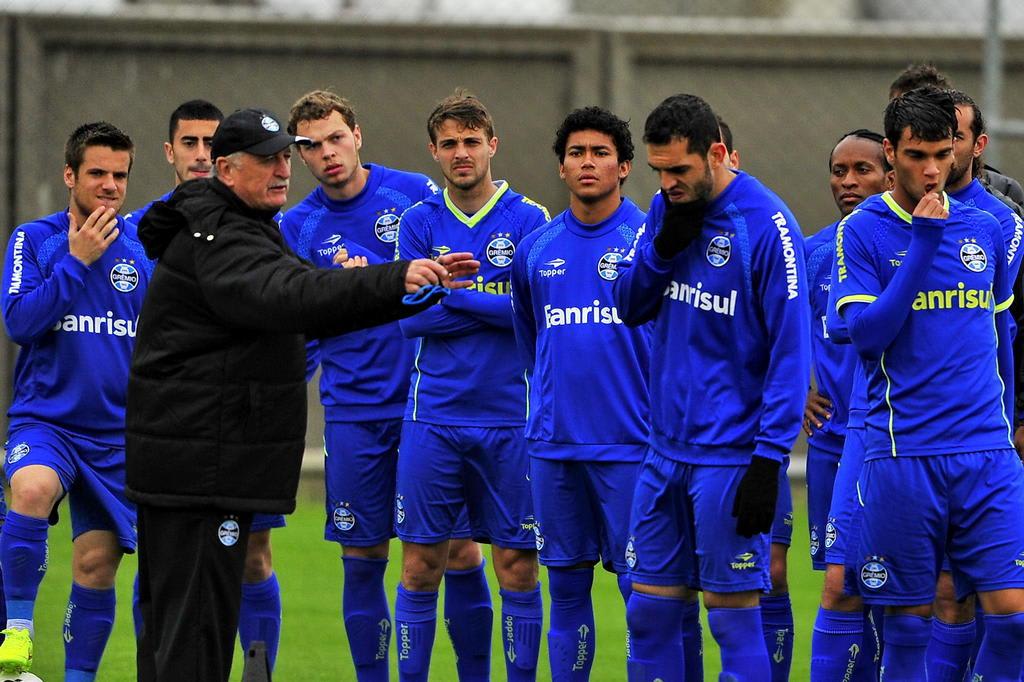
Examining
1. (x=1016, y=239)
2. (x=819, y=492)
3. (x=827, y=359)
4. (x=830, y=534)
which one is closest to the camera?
(x=1016, y=239)

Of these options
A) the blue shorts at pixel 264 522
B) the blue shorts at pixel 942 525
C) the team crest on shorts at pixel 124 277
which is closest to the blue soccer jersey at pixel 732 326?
the blue shorts at pixel 942 525

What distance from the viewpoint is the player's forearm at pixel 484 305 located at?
22.0 feet

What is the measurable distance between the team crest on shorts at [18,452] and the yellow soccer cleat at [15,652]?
2.44 feet

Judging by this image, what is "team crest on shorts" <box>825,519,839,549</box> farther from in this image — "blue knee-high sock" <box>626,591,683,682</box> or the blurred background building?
the blurred background building

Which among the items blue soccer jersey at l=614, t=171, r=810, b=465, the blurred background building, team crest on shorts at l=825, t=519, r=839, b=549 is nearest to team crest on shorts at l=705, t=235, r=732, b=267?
blue soccer jersey at l=614, t=171, r=810, b=465

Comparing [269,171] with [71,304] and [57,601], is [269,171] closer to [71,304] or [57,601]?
[71,304]

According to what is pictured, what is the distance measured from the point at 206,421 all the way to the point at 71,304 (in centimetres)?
190

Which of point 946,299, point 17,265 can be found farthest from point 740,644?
point 17,265

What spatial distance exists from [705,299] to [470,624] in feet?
6.47

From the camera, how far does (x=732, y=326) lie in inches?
217

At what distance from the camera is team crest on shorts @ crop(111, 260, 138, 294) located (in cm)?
700

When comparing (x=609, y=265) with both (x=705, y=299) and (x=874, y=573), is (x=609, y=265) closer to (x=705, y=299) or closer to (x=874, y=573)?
(x=705, y=299)

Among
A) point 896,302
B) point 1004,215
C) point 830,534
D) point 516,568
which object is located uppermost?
point 1004,215

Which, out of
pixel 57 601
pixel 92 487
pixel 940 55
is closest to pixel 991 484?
pixel 92 487
